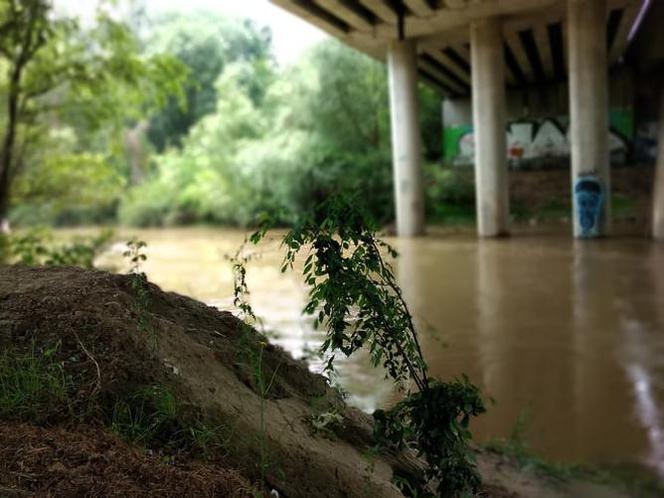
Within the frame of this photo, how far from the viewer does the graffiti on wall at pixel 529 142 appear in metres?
37.8

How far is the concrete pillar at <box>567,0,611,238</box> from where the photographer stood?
23.0 m

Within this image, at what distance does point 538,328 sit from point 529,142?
1148 inches

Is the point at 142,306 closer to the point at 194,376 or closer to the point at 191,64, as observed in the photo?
the point at 194,376

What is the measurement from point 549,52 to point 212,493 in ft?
111

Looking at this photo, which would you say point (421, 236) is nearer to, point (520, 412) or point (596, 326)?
point (596, 326)

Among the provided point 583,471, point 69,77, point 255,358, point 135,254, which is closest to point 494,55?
point 69,77

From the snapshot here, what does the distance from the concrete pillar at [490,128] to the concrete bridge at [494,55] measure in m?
0.04

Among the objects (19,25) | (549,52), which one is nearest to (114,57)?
(19,25)

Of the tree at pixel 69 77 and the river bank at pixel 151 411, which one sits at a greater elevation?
the tree at pixel 69 77

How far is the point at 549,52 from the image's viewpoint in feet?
106

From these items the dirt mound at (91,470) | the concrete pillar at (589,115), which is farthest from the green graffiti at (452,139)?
the dirt mound at (91,470)

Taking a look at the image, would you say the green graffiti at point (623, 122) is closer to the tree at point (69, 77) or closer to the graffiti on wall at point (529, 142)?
the graffiti on wall at point (529, 142)

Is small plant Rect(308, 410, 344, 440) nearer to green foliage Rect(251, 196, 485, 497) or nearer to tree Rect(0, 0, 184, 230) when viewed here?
green foliage Rect(251, 196, 485, 497)

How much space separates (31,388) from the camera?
2.56m
